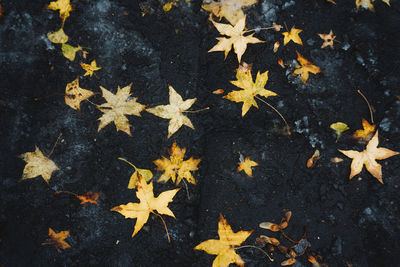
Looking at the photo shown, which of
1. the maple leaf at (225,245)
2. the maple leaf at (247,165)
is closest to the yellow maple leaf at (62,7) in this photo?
the maple leaf at (247,165)

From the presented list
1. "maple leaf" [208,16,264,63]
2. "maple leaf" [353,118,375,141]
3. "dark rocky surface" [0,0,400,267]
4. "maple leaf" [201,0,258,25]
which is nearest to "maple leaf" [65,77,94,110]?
"dark rocky surface" [0,0,400,267]

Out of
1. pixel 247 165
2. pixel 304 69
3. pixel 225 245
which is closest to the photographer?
pixel 225 245

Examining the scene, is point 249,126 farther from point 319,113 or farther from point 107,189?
point 107,189

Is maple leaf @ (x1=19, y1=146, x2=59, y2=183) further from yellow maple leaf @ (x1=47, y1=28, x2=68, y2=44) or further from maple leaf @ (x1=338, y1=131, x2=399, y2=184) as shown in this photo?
maple leaf @ (x1=338, y1=131, x2=399, y2=184)

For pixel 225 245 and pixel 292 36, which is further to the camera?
pixel 292 36

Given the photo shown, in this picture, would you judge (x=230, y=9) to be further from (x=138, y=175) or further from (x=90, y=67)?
(x=138, y=175)

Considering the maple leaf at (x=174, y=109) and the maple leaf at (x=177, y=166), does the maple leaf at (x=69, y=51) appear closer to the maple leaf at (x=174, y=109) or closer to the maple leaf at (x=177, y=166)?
the maple leaf at (x=174, y=109)

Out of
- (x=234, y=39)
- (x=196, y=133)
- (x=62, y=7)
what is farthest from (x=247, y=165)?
(x=62, y=7)

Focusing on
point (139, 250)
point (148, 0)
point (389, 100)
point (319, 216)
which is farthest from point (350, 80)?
point (139, 250)
